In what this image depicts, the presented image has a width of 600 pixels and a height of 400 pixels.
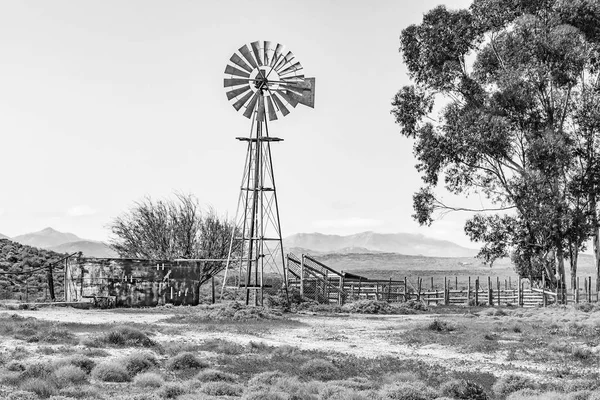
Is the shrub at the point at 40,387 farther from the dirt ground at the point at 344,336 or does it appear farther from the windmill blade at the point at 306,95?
the windmill blade at the point at 306,95

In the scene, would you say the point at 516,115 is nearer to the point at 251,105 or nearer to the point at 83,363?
the point at 251,105

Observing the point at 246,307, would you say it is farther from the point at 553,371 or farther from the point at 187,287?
the point at 553,371

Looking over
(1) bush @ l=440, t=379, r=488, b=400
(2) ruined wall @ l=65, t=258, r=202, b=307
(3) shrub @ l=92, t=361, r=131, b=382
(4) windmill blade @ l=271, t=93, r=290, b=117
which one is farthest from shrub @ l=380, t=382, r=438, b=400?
(2) ruined wall @ l=65, t=258, r=202, b=307

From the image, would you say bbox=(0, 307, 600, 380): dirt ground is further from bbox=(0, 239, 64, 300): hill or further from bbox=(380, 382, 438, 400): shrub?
bbox=(0, 239, 64, 300): hill

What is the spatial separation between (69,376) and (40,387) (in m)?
1.45

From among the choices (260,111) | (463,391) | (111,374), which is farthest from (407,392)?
(260,111)

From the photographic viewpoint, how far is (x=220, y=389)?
1689 centimetres

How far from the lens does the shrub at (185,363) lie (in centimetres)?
1988

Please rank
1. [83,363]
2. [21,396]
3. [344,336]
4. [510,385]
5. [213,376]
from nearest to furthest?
[21,396] < [510,385] < [213,376] < [83,363] < [344,336]

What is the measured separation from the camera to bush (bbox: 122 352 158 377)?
1888 cm

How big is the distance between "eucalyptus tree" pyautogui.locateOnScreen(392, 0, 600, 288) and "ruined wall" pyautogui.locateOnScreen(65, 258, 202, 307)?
16102 mm

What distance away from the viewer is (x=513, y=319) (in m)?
39.6

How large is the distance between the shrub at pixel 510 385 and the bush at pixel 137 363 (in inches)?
Answer: 330

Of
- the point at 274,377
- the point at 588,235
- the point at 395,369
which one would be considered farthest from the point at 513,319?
the point at 274,377
